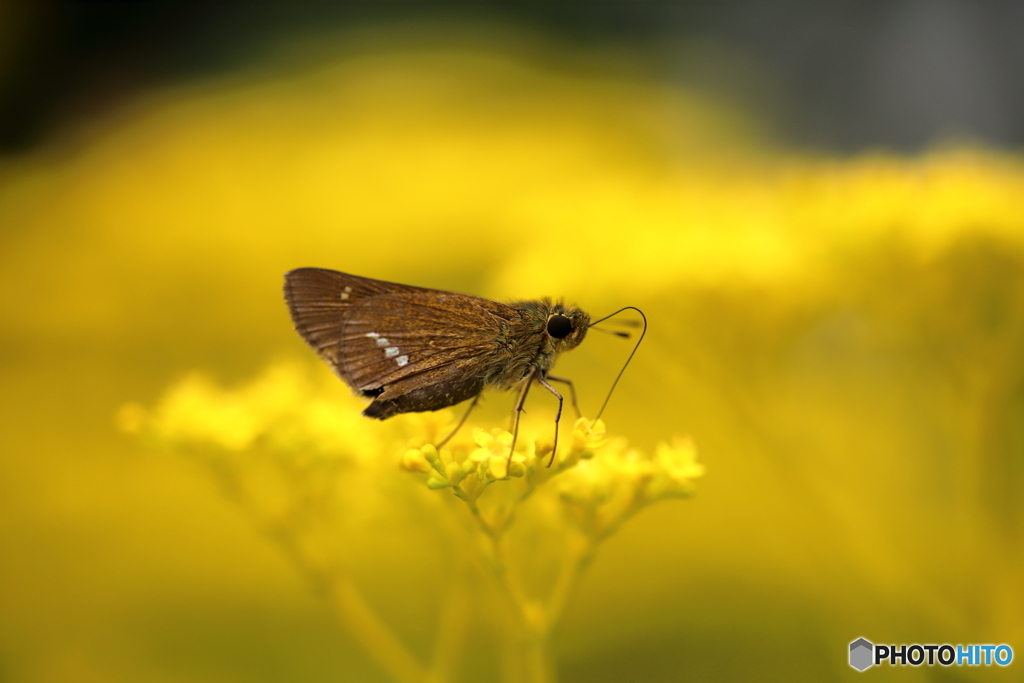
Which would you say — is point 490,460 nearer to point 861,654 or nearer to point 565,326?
point 565,326

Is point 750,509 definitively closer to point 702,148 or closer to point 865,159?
point 865,159

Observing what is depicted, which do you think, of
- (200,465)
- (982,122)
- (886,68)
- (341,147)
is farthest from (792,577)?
(341,147)

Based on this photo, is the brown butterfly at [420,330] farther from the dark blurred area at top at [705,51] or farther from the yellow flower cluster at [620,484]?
the dark blurred area at top at [705,51]

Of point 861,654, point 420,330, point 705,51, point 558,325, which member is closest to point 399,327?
point 420,330

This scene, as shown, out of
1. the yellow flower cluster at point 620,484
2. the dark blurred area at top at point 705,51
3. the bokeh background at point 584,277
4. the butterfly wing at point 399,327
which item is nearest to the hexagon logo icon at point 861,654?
the bokeh background at point 584,277

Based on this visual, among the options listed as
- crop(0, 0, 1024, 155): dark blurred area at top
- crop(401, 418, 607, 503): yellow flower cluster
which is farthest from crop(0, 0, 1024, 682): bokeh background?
crop(401, 418, 607, 503): yellow flower cluster

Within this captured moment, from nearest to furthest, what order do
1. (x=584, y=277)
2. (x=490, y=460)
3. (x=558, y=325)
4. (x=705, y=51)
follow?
(x=490, y=460) → (x=558, y=325) → (x=584, y=277) → (x=705, y=51)
